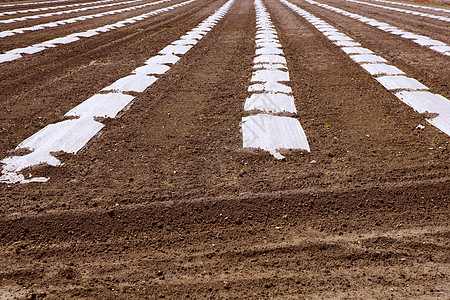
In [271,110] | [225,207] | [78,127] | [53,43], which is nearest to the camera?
[225,207]

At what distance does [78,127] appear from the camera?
10.7ft

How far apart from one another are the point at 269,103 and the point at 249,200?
1.95m

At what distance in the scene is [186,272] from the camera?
1685mm

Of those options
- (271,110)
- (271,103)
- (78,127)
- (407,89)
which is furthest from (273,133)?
(407,89)

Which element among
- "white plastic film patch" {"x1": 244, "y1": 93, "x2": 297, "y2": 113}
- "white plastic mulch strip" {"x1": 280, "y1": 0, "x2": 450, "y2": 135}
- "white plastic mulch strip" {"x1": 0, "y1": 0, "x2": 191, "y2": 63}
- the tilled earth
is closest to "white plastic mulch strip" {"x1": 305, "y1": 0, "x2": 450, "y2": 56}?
"white plastic mulch strip" {"x1": 280, "y1": 0, "x2": 450, "y2": 135}

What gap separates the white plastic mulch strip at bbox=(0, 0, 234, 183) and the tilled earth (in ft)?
0.37

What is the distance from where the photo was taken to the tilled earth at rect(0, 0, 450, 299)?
1631 millimetres

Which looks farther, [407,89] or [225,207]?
[407,89]

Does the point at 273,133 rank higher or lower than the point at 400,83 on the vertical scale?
lower

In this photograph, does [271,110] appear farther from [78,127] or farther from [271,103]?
[78,127]

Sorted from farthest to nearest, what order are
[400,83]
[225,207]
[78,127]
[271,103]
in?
1. [400,83]
2. [271,103]
3. [78,127]
4. [225,207]

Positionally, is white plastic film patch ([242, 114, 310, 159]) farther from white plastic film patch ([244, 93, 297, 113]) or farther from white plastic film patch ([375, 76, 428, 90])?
white plastic film patch ([375, 76, 428, 90])

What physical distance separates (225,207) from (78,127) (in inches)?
75.9

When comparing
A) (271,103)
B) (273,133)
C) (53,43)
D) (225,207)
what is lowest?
(225,207)
